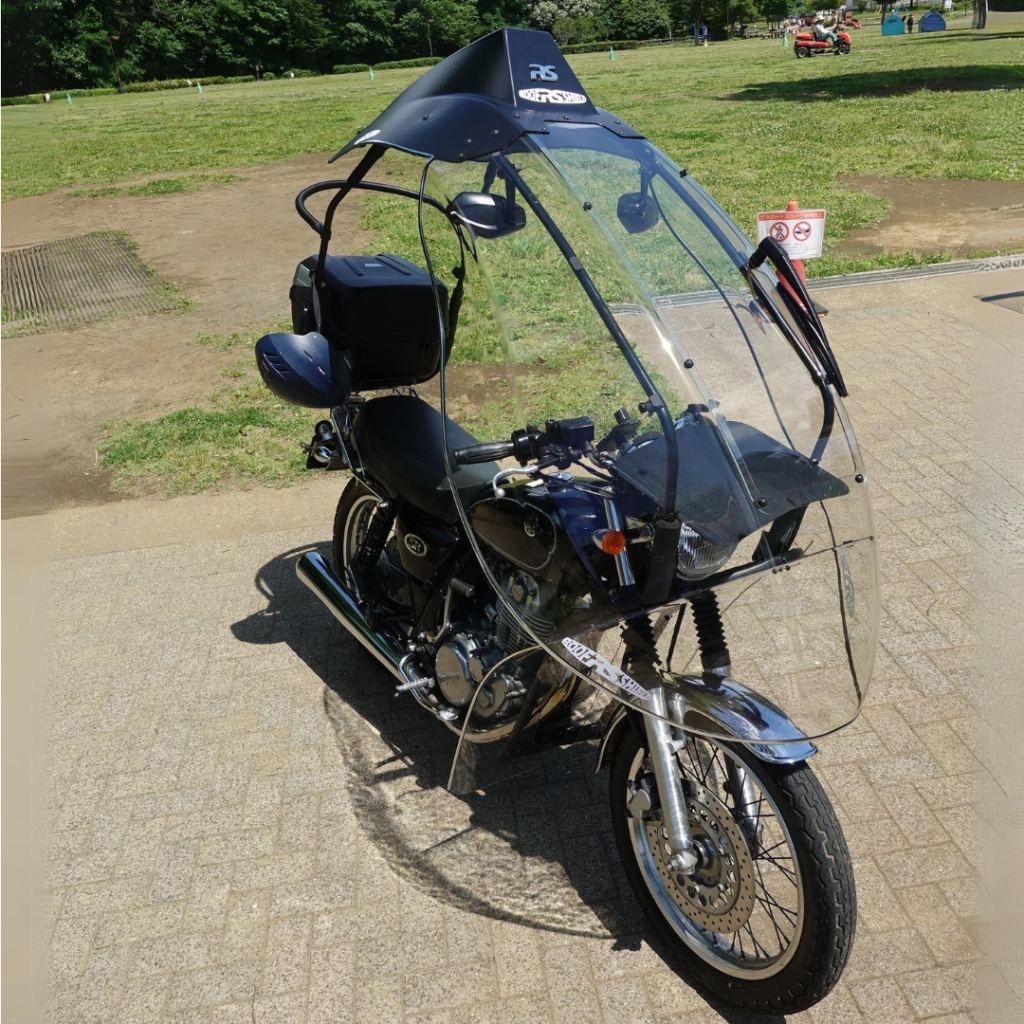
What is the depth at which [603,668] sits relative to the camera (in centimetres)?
253

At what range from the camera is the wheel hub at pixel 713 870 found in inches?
100

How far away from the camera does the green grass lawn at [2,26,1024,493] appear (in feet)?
20.2

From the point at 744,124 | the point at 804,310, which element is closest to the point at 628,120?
the point at 744,124

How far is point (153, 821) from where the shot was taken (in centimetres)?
347

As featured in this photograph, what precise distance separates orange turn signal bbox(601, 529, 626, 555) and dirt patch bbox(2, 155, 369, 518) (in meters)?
4.50

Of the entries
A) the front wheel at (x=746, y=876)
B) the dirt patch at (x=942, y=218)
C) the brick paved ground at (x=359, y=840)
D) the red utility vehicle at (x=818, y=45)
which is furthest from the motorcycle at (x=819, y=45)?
the front wheel at (x=746, y=876)

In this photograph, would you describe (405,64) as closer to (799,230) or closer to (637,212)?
(799,230)

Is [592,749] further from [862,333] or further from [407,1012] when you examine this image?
[862,333]

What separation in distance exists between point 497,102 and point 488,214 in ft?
0.95

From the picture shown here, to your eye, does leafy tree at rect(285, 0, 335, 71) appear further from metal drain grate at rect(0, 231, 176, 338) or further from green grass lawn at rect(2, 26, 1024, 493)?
metal drain grate at rect(0, 231, 176, 338)

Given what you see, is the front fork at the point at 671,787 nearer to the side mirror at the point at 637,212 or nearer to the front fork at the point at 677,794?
the front fork at the point at 677,794

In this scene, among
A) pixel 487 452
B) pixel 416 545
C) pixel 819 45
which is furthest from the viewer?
pixel 819 45

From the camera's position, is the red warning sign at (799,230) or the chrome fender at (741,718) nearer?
the chrome fender at (741,718)

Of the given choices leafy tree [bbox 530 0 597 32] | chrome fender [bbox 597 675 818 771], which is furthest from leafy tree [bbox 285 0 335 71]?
chrome fender [bbox 597 675 818 771]
